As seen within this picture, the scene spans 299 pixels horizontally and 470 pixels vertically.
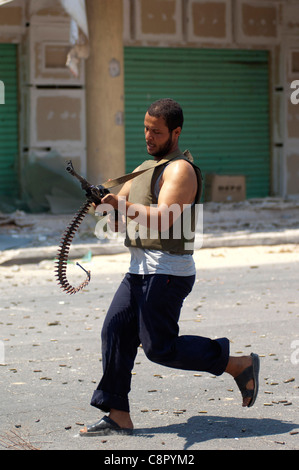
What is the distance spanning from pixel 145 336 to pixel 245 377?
0.70 m

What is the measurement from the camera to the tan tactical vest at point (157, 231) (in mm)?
4984

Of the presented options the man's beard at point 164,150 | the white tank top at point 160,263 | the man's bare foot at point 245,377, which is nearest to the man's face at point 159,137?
the man's beard at point 164,150

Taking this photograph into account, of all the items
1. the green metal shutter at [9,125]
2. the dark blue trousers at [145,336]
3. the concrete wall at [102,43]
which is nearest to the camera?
the dark blue trousers at [145,336]

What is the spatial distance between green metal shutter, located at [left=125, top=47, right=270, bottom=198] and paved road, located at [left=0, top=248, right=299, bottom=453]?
7.15m

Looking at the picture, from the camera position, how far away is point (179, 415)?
5.46 meters

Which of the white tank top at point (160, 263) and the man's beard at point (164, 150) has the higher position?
the man's beard at point (164, 150)

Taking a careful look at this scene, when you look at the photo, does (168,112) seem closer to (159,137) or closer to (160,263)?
(159,137)

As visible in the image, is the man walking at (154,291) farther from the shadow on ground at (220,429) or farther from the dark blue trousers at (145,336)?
the shadow on ground at (220,429)

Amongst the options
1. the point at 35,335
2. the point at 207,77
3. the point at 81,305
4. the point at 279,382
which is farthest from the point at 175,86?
the point at 279,382

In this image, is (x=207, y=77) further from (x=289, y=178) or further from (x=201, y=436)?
(x=201, y=436)

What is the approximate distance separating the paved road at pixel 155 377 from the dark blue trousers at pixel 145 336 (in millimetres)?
307

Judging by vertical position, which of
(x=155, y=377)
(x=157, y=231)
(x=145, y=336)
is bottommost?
(x=155, y=377)

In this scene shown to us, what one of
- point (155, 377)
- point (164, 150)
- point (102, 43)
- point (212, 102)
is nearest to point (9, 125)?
point (102, 43)

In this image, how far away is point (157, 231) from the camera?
4969 millimetres
